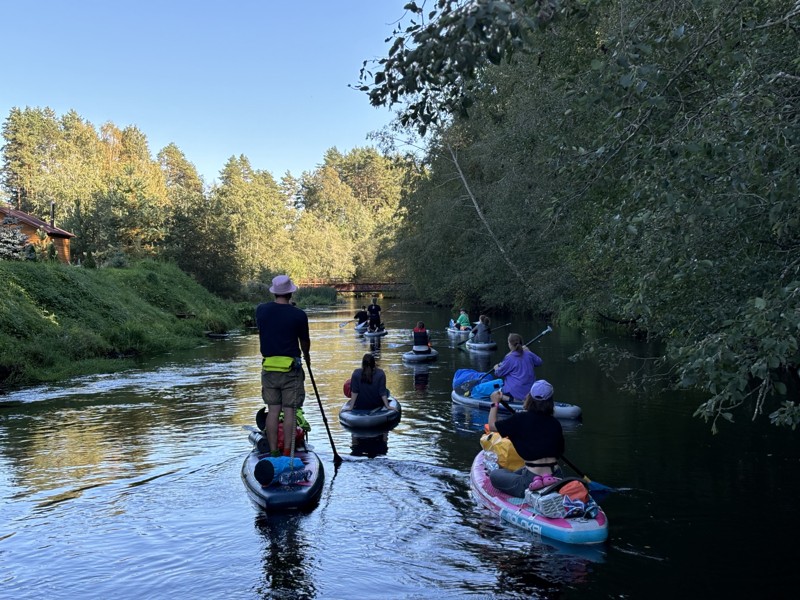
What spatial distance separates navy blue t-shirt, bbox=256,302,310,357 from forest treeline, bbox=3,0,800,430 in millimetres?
3354

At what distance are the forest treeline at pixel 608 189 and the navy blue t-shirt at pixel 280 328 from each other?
11.0 ft

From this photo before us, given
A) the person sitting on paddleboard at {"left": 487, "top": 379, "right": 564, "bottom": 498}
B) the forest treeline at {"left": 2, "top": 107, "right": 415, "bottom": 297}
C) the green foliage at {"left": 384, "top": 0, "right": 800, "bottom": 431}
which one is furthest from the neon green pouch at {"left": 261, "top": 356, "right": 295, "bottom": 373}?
the forest treeline at {"left": 2, "top": 107, "right": 415, "bottom": 297}

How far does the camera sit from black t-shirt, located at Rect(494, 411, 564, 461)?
8.22 metres

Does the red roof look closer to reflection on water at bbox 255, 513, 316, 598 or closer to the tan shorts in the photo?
the tan shorts

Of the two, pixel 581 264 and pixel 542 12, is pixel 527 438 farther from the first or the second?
pixel 581 264

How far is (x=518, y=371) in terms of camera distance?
13945 millimetres

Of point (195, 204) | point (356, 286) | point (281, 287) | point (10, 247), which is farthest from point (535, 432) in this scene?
point (356, 286)

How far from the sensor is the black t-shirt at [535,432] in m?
8.22

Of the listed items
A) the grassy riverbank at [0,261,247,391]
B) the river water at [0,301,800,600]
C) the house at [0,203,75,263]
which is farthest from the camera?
the house at [0,203,75,263]

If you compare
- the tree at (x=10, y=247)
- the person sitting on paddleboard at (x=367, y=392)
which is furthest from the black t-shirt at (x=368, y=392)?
the tree at (x=10, y=247)

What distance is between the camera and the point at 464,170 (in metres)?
43.0

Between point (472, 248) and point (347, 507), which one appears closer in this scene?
point (347, 507)

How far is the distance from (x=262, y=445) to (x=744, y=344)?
657 cm

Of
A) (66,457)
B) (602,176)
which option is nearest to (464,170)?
(66,457)
